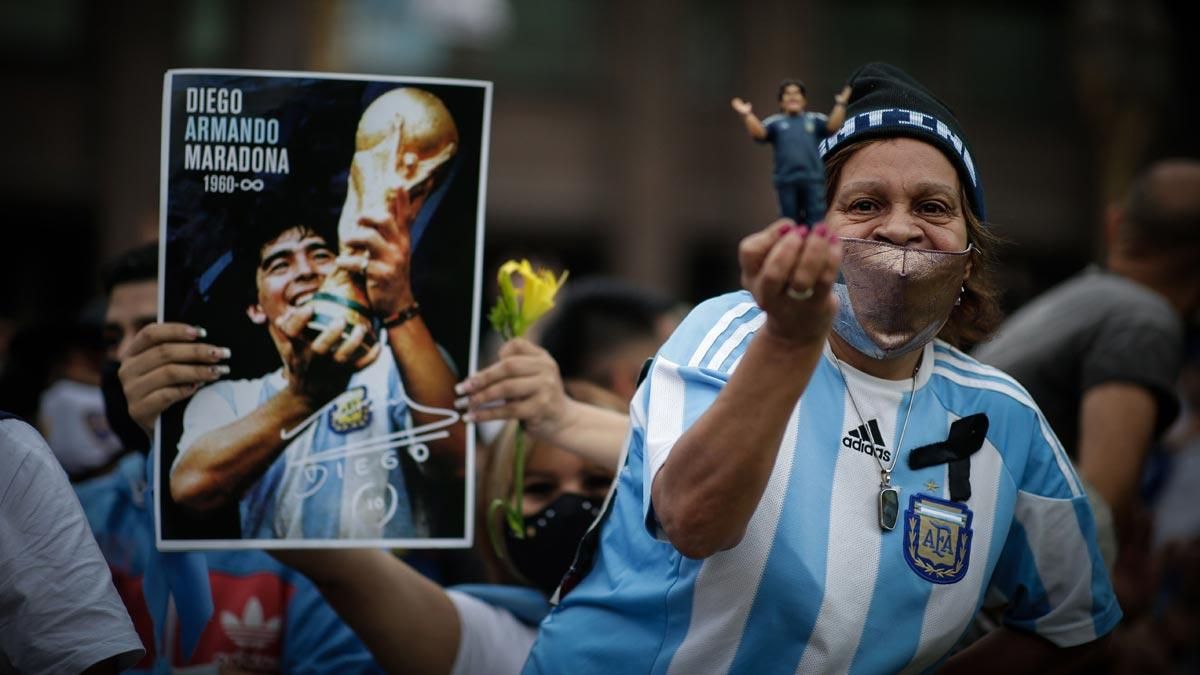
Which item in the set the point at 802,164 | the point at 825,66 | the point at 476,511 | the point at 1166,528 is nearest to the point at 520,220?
the point at 825,66

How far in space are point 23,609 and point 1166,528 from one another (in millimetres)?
5464

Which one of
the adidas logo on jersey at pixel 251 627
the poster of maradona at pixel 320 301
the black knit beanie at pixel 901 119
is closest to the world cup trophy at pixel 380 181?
the poster of maradona at pixel 320 301

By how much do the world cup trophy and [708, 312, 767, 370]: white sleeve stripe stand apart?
0.75 m

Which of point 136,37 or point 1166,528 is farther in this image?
point 136,37

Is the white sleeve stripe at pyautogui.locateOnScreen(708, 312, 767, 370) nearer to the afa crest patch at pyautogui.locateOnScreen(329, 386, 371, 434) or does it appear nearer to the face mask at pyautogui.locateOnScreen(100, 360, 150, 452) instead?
the afa crest patch at pyautogui.locateOnScreen(329, 386, 371, 434)

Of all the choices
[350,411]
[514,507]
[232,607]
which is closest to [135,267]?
[232,607]

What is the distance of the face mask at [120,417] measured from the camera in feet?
8.47

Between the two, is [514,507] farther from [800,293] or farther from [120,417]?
[800,293]

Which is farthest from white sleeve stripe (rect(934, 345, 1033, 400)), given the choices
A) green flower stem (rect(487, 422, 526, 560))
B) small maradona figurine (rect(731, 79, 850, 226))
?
green flower stem (rect(487, 422, 526, 560))

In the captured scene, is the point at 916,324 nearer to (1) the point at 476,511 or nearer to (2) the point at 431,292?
(2) the point at 431,292

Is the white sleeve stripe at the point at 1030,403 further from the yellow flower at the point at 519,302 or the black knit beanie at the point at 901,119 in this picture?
the yellow flower at the point at 519,302

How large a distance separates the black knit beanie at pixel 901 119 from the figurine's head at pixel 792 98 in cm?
34

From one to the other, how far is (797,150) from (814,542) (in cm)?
64

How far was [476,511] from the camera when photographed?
306 cm
